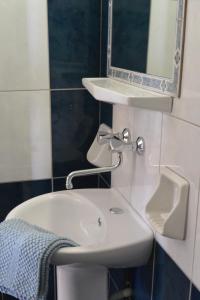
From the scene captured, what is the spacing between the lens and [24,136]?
5.11ft

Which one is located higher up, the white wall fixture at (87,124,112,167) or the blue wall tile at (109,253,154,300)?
the white wall fixture at (87,124,112,167)

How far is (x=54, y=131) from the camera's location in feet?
5.21

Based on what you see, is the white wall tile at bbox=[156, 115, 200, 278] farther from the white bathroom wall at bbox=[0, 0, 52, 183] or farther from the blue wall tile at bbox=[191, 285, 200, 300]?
the white bathroom wall at bbox=[0, 0, 52, 183]

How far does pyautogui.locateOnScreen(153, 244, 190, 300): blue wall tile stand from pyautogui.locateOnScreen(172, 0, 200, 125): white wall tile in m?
0.40

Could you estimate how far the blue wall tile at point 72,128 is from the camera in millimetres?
1577

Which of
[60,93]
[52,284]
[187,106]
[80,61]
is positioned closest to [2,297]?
[52,284]

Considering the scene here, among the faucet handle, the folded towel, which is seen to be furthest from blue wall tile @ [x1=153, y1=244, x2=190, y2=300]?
the faucet handle

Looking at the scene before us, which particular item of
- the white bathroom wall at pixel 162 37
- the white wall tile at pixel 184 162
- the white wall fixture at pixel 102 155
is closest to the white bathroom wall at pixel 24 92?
the white wall fixture at pixel 102 155

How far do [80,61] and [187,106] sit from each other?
0.73 meters

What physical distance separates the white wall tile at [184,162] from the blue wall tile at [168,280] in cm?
3

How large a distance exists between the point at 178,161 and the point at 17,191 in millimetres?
854

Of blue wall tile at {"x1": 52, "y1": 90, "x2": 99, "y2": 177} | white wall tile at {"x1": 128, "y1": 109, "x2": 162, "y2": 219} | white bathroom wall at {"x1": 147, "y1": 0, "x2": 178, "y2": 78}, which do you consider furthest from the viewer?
blue wall tile at {"x1": 52, "y1": 90, "x2": 99, "y2": 177}

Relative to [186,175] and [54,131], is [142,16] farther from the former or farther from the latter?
[54,131]

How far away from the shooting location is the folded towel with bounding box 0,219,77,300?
1.03m
